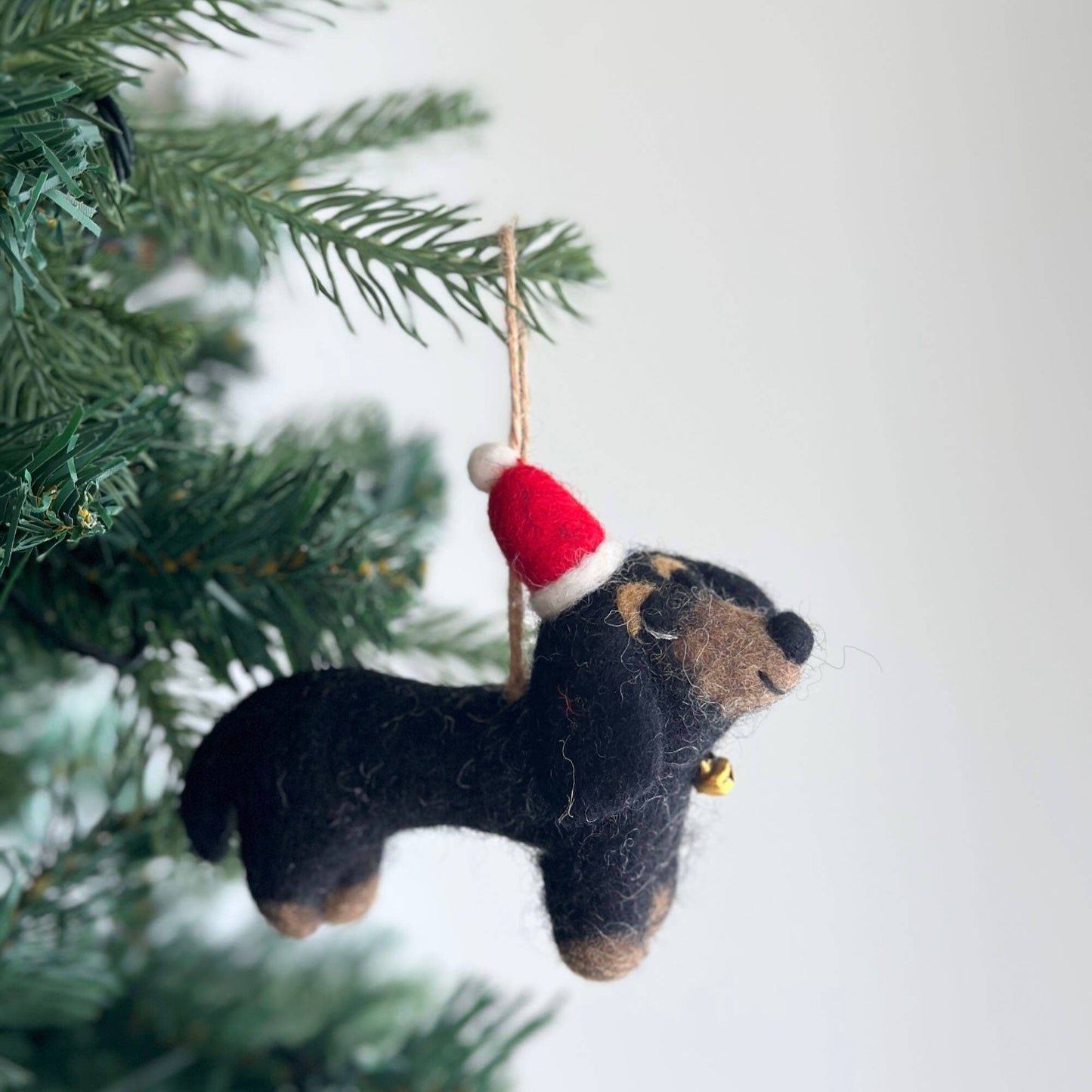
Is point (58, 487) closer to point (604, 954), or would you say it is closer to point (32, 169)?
point (32, 169)

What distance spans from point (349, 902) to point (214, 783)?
6 centimetres

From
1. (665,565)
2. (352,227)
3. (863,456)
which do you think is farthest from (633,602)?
(863,456)

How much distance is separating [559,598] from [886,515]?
1.68 ft

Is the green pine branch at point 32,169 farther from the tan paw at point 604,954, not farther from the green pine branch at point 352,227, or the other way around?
the tan paw at point 604,954

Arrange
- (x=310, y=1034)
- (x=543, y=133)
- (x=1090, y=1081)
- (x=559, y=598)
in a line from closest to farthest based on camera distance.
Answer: (x=559, y=598) → (x=310, y=1034) → (x=1090, y=1081) → (x=543, y=133)

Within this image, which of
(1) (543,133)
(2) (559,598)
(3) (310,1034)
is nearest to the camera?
(2) (559,598)

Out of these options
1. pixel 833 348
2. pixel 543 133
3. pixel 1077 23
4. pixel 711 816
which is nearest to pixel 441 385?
pixel 543 133

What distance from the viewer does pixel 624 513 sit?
2.42 feet

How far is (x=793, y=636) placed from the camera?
285 mm

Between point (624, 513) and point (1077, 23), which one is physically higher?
point (1077, 23)

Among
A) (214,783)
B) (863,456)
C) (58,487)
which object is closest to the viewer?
Result: (58,487)

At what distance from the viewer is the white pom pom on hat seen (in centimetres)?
32

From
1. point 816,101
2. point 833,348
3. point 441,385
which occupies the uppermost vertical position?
point 816,101

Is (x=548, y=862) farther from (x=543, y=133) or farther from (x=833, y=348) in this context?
(x=543, y=133)
